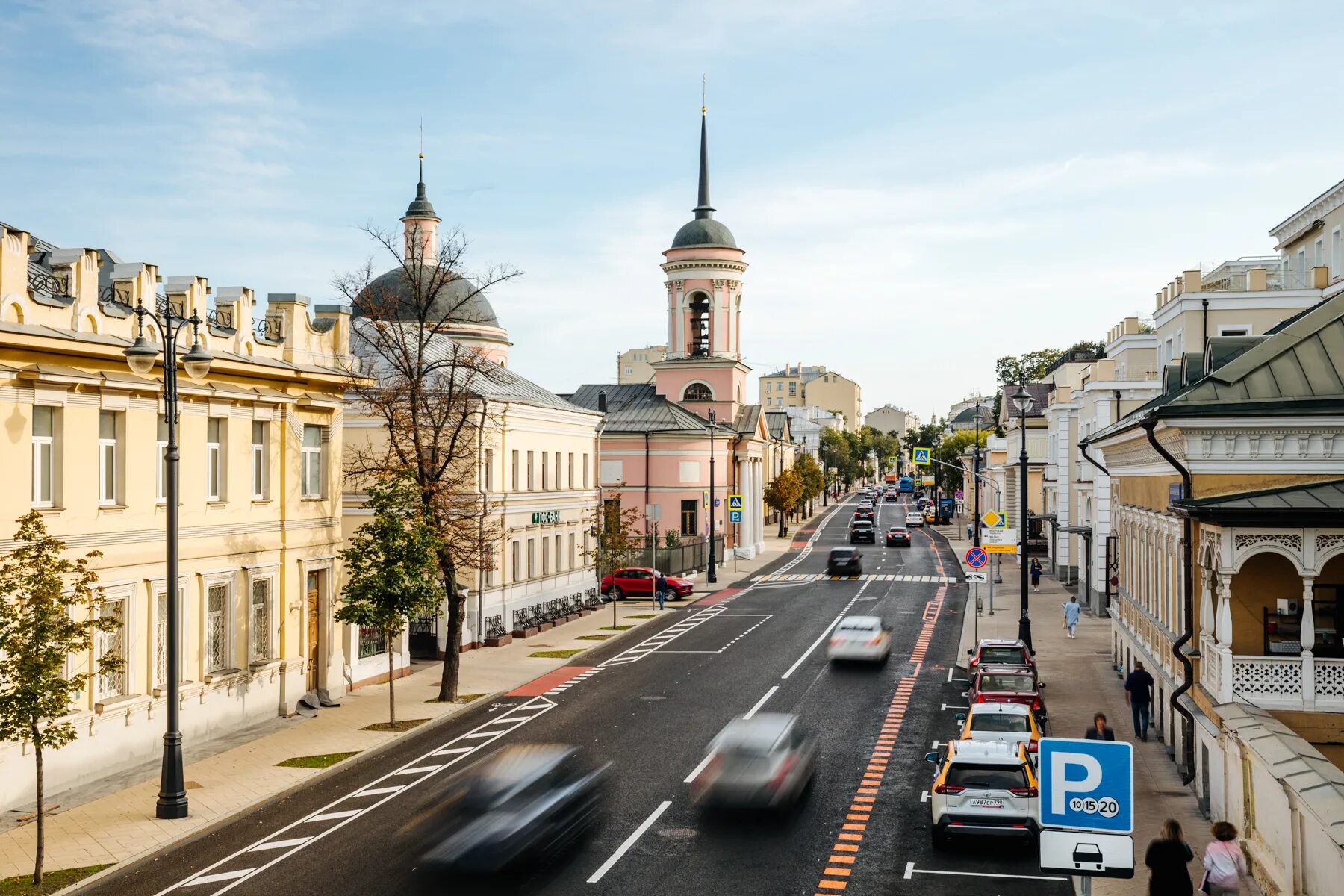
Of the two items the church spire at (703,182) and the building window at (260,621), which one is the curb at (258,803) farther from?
the church spire at (703,182)

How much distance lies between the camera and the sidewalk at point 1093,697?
768 inches

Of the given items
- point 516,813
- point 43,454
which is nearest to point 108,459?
point 43,454

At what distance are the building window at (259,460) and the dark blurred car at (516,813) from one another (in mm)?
13487

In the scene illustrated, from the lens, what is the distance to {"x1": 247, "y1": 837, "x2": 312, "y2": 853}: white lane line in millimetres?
19344

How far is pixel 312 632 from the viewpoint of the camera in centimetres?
3161

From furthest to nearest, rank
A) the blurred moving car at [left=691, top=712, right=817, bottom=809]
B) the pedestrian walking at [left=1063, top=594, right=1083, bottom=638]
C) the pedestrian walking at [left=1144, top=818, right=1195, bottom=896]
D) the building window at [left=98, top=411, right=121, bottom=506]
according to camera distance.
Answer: the pedestrian walking at [left=1063, top=594, right=1083, bottom=638]
the building window at [left=98, top=411, right=121, bottom=506]
the blurred moving car at [left=691, top=712, right=817, bottom=809]
the pedestrian walking at [left=1144, top=818, right=1195, bottom=896]

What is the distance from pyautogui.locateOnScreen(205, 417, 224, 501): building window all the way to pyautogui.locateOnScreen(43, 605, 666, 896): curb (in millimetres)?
6830

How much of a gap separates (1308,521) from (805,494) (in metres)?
96.0

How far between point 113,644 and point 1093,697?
2371cm

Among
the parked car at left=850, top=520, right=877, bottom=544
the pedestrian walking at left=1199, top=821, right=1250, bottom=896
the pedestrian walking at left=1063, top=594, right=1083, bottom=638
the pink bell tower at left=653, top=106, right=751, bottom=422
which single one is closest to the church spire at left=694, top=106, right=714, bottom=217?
the pink bell tower at left=653, top=106, right=751, bottom=422

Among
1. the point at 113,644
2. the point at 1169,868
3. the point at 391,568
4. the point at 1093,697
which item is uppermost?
the point at 391,568

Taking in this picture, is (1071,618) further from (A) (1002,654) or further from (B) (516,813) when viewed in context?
(B) (516,813)

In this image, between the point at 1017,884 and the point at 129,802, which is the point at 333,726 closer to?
the point at 129,802

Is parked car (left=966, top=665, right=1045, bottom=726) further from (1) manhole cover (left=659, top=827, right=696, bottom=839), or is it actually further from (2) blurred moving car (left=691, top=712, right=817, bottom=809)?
(1) manhole cover (left=659, top=827, right=696, bottom=839)
